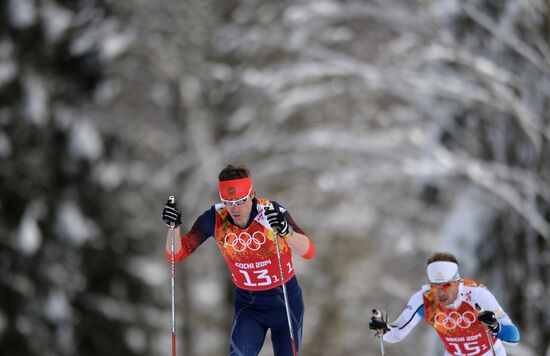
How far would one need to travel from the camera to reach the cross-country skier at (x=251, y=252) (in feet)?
21.4

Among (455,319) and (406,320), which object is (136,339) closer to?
(406,320)

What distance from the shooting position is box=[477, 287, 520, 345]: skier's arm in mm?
6680

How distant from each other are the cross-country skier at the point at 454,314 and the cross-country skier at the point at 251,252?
0.67 m

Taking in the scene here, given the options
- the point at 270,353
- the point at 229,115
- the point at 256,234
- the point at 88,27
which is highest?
→ the point at 88,27

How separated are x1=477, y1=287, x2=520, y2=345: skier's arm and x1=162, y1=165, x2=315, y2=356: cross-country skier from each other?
1.30 m

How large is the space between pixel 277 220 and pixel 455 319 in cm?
169

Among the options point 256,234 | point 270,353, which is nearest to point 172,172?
point 270,353

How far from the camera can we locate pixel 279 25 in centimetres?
2006

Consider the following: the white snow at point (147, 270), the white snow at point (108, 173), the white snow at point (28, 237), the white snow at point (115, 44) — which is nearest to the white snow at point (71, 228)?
the white snow at point (28, 237)

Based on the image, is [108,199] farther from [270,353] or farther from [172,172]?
[270,353]

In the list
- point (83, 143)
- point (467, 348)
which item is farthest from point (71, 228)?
point (467, 348)

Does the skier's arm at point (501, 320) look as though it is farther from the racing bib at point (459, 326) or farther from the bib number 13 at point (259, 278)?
the bib number 13 at point (259, 278)

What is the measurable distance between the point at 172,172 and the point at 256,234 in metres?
14.3

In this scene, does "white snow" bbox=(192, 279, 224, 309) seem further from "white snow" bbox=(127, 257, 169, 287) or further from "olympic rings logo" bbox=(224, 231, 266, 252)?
"olympic rings logo" bbox=(224, 231, 266, 252)
